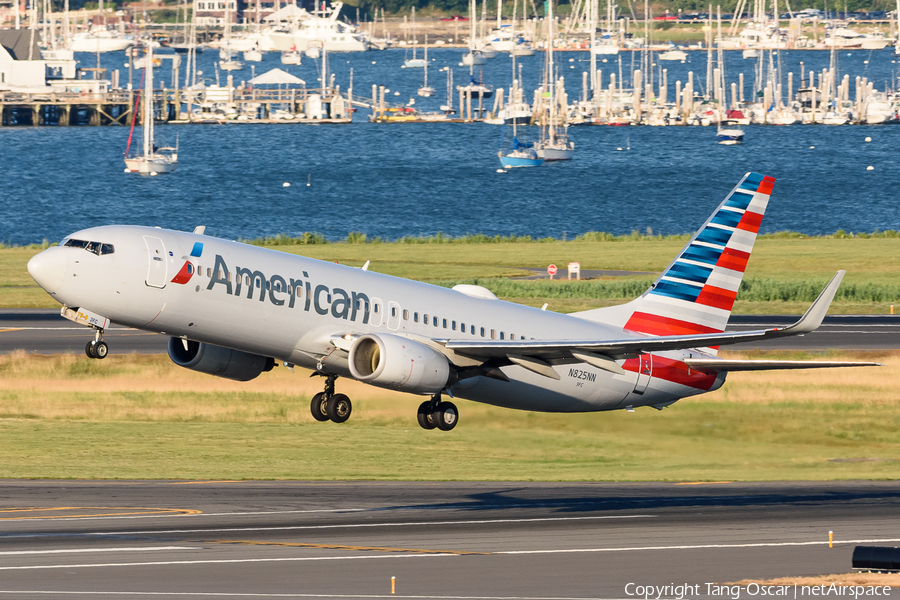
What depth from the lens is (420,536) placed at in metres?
51.8

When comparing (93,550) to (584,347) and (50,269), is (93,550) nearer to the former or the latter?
(50,269)

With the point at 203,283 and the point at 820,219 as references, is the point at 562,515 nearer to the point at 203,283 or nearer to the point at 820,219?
the point at 203,283

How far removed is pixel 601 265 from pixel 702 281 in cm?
6722

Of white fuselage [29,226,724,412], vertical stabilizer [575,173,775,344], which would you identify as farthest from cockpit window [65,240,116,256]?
vertical stabilizer [575,173,775,344]

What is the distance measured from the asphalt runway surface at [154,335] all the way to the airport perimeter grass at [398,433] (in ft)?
21.7

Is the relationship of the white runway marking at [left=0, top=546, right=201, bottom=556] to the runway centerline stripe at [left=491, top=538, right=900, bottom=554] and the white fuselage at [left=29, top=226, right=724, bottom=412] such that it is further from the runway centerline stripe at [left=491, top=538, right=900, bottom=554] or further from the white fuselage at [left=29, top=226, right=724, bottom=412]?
the runway centerline stripe at [left=491, top=538, right=900, bottom=554]

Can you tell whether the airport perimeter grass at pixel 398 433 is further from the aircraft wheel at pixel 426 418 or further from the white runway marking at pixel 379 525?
the aircraft wheel at pixel 426 418

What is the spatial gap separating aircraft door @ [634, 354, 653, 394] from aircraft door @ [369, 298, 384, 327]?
12.9 meters

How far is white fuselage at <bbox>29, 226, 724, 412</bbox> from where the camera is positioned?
137 feet

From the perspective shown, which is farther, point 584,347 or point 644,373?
point 644,373

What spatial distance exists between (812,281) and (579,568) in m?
68.7

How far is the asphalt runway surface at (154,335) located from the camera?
85.4 m

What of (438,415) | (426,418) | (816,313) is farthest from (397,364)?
(816,313)

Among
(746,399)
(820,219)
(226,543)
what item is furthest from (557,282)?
(820,219)
